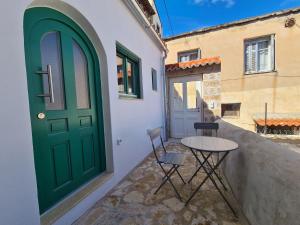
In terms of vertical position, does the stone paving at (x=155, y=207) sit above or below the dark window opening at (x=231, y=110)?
below

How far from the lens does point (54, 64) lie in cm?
179

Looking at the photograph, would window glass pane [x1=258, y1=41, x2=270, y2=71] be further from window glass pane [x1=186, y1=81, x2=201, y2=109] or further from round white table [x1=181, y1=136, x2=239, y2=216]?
round white table [x1=181, y1=136, x2=239, y2=216]

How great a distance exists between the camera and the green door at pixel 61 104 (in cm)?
152

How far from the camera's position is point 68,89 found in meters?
1.90

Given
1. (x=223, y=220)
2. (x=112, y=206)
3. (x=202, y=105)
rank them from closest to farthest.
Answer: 1. (x=223, y=220)
2. (x=112, y=206)
3. (x=202, y=105)

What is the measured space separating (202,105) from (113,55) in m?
4.04

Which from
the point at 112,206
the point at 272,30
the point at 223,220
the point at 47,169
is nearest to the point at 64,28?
the point at 47,169

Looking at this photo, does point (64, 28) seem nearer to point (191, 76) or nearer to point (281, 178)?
point (281, 178)

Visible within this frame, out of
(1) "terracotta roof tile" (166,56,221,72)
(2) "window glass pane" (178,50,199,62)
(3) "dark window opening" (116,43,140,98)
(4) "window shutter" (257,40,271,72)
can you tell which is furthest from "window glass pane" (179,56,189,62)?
(3) "dark window opening" (116,43,140,98)

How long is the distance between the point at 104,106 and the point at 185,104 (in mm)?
4053

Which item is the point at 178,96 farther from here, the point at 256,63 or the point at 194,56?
the point at 256,63

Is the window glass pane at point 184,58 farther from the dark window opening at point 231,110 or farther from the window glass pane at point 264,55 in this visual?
the window glass pane at point 264,55

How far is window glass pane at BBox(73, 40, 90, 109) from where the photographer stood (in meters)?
2.10

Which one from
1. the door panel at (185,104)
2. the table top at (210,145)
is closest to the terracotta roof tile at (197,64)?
the door panel at (185,104)
